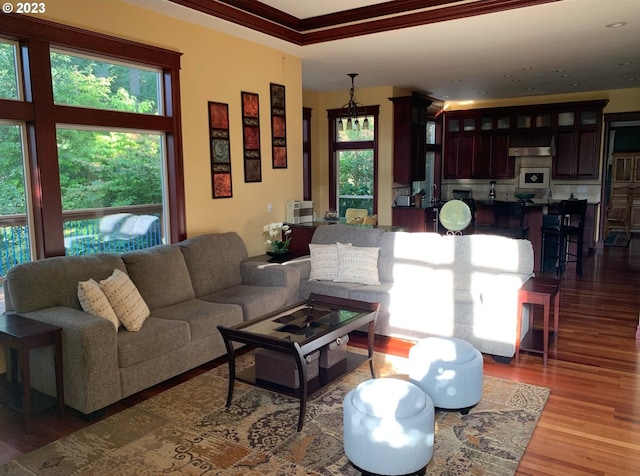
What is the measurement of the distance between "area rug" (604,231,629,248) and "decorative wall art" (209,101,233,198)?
8161 millimetres

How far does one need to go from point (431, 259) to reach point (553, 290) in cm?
112

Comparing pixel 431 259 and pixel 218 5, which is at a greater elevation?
pixel 218 5

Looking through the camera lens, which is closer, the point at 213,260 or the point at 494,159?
the point at 213,260

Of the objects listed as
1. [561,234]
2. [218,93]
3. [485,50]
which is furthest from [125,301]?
[561,234]

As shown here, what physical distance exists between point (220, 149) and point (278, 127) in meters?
1.06

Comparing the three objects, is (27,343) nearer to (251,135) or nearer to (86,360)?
(86,360)

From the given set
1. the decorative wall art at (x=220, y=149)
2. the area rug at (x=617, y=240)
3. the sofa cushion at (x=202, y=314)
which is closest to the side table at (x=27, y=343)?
the sofa cushion at (x=202, y=314)

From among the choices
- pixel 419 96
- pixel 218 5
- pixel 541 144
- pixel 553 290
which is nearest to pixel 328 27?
pixel 218 5

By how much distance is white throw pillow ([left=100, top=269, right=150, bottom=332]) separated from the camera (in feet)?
11.4

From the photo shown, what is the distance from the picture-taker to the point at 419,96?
884 centimetres

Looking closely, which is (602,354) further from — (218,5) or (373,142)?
(373,142)

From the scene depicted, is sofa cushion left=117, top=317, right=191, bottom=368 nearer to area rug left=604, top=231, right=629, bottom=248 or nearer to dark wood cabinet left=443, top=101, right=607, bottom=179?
dark wood cabinet left=443, top=101, right=607, bottom=179

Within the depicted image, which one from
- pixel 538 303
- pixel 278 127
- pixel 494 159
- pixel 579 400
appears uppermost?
pixel 278 127

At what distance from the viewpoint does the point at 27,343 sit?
9.59ft
